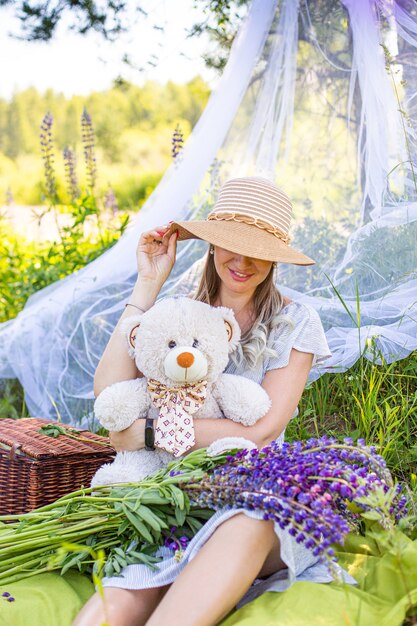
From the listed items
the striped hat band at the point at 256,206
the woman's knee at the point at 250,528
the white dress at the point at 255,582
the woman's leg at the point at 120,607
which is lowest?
the woman's leg at the point at 120,607

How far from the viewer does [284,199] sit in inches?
85.3

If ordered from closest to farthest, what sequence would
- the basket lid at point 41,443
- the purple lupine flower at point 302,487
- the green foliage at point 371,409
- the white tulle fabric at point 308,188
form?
the purple lupine flower at point 302,487 < the basket lid at point 41,443 < the green foliage at point 371,409 < the white tulle fabric at point 308,188

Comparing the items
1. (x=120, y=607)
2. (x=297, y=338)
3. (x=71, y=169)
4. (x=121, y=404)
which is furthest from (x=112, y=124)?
(x=120, y=607)

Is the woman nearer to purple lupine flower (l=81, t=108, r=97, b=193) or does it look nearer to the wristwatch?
the wristwatch

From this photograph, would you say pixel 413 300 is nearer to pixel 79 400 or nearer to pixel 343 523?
pixel 343 523

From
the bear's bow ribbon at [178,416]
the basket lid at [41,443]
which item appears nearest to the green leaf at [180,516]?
the bear's bow ribbon at [178,416]

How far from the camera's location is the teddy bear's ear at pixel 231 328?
1.97 metres

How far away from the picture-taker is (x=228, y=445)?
72.6 inches

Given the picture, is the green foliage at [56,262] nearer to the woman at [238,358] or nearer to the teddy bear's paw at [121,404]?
the woman at [238,358]

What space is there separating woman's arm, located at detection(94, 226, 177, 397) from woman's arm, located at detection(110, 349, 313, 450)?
173 millimetres

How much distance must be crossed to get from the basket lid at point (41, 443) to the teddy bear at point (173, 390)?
25cm

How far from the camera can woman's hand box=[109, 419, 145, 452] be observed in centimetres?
194

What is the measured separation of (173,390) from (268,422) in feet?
0.87

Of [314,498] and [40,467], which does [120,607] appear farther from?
[40,467]
